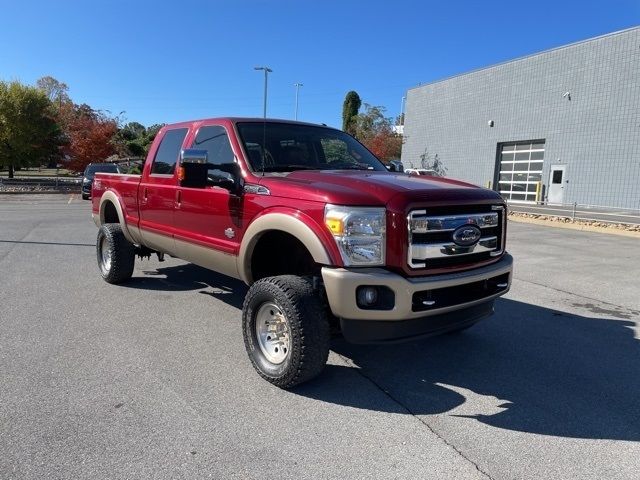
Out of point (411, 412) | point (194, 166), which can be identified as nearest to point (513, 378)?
point (411, 412)

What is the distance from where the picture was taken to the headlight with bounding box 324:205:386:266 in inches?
132

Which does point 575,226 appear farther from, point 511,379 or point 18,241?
point 18,241

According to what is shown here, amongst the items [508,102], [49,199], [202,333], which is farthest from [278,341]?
[508,102]

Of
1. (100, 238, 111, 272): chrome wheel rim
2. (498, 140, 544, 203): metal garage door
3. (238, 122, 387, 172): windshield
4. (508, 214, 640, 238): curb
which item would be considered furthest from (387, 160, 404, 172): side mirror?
(498, 140, 544, 203): metal garage door

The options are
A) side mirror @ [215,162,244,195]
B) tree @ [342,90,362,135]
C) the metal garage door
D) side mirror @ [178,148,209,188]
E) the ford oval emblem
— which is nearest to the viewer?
the ford oval emblem

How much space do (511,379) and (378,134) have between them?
3977cm

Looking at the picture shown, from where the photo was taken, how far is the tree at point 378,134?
41.5 m

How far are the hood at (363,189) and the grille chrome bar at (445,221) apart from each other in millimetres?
118

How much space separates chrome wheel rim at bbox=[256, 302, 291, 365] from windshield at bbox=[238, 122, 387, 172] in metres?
1.24

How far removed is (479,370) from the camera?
419 centimetres

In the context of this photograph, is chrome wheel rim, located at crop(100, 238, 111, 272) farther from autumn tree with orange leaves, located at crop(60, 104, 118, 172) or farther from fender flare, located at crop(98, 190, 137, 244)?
autumn tree with orange leaves, located at crop(60, 104, 118, 172)

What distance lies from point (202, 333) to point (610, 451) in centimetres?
343

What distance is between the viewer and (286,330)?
3.76 m

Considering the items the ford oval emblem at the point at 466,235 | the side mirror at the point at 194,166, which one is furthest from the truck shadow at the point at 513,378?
the side mirror at the point at 194,166
